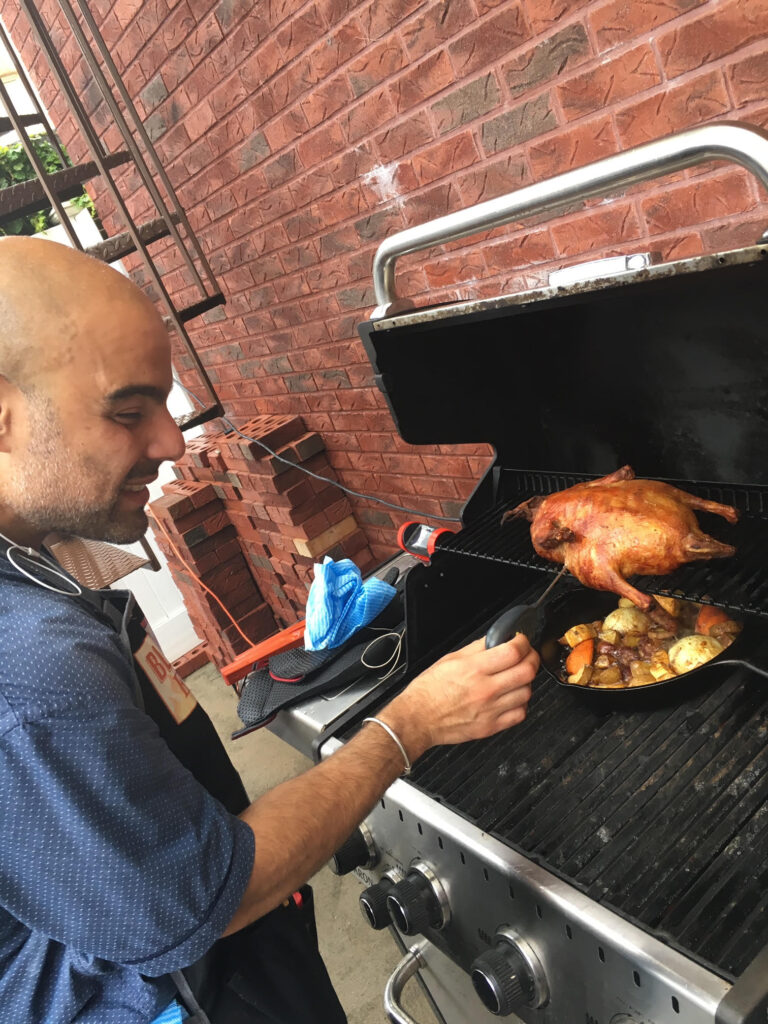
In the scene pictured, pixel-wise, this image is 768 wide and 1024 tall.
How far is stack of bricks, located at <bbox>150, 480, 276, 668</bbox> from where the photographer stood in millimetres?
4133

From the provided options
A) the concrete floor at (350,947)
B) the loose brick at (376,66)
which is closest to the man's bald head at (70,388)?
the loose brick at (376,66)

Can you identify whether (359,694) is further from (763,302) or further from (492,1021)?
(763,302)

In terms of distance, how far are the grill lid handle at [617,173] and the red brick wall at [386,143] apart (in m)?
0.66

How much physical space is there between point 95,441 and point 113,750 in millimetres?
529

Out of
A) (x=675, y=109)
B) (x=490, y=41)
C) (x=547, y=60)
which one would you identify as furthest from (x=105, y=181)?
(x=675, y=109)

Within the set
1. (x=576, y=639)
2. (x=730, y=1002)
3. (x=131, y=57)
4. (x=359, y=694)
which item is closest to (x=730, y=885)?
(x=730, y=1002)

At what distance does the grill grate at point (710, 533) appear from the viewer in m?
1.25

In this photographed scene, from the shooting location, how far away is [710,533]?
145 centimetres

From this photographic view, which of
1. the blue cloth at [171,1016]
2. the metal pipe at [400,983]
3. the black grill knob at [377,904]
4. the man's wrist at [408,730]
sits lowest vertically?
the metal pipe at [400,983]

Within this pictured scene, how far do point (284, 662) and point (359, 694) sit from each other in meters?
0.32

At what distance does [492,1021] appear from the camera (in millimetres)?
1519

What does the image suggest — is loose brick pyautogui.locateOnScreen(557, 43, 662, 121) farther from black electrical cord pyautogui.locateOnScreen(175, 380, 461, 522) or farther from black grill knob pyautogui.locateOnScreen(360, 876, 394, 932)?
black grill knob pyautogui.locateOnScreen(360, 876, 394, 932)

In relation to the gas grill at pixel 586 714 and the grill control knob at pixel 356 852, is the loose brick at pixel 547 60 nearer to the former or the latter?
the gas grill at pixel 586 714

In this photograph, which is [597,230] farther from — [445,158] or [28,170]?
[28,170]
